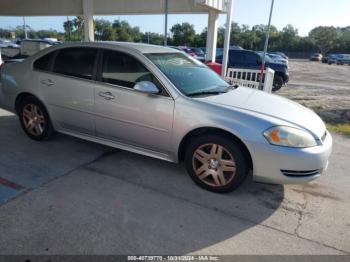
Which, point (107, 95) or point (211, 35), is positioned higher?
point (211, 35)

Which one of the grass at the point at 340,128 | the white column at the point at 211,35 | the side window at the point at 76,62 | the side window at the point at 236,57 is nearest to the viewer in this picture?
the side window at the point at 76,62

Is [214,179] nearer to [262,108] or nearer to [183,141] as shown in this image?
[183,141]

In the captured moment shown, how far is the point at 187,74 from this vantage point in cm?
406

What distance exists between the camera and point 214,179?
11.4 ft

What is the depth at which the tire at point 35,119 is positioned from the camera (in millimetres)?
4656

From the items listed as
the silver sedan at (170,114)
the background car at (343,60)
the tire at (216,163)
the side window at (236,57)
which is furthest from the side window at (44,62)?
the background car at (343,60)

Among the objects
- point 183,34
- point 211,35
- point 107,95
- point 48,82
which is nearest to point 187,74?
point 107,95

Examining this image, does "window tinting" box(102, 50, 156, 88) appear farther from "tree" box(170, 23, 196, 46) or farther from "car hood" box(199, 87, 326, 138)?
"tree" box(170, 23, 196, 46)

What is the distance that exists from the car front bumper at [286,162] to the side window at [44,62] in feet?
10.8

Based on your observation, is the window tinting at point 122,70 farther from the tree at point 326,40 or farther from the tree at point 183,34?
the tree at point 326,40

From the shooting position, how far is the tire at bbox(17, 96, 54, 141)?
4.66 meters

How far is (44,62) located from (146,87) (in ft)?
6.69

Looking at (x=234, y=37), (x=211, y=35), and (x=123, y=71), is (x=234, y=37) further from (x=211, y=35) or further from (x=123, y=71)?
(x=123, y=71)

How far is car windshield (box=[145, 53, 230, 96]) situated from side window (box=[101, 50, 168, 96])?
19 cm
